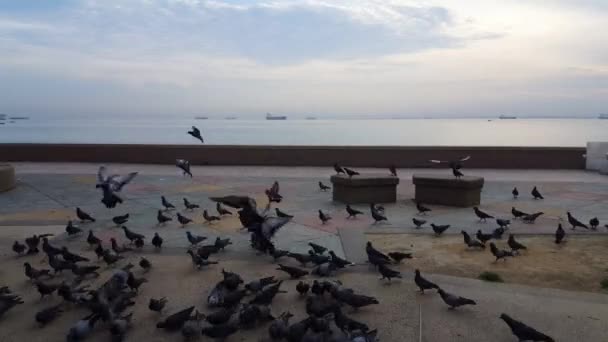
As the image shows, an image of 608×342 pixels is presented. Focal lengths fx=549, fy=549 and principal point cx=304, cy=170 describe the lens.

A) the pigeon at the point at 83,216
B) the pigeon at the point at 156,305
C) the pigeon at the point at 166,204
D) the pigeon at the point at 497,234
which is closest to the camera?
the pigeon at the point at 156,305

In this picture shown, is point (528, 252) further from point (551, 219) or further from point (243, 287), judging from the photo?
point (243, 287)

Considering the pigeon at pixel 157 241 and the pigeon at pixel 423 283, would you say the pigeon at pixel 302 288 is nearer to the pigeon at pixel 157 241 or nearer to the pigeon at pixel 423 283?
the pigeon at pixel 423 283

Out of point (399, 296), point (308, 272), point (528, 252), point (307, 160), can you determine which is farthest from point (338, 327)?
point (307, 160)

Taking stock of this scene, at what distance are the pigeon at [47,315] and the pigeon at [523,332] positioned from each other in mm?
4356

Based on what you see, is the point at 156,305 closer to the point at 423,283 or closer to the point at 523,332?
the point at 423,283

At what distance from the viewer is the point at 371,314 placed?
5.52 meters

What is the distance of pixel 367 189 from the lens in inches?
460

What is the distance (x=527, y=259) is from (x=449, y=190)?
4.41 meters

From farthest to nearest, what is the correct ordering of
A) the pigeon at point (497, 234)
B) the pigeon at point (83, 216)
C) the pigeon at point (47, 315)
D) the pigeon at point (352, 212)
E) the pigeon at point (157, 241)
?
the pigeon at point (352, 212) < the pigeon at point (83, 216) < the pigeon at point (497, 234) < the pigeon at point (157, 241) < the pigeon at point (47, 315)

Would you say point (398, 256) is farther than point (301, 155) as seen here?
No

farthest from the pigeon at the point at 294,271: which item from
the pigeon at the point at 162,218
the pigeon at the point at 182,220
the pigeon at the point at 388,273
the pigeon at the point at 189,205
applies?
the pigeon at the point at 189,205

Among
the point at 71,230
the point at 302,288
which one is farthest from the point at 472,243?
the point at 71,230

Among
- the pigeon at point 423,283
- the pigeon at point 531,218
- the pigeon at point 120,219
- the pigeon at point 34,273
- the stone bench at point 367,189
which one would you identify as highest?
the stone bench at point 367,189

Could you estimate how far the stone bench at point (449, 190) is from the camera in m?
11.3
